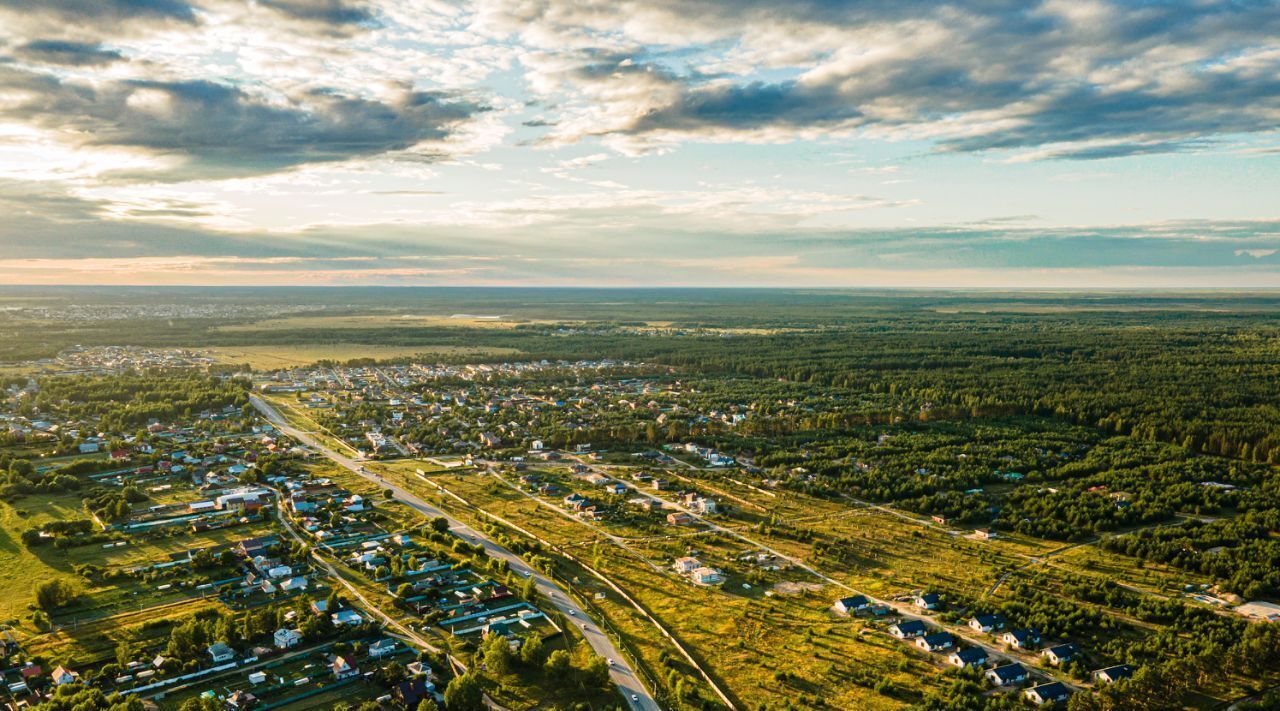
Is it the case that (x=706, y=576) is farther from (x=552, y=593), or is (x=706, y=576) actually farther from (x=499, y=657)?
(x=499, y=657)

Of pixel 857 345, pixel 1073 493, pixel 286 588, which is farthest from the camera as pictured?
pixel 857 345

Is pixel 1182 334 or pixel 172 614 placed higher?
pixel 1182 334

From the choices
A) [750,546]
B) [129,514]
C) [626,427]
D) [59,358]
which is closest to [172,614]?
[129,514]

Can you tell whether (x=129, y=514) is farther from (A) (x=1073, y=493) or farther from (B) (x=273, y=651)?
(A) (x=1073, y=493)

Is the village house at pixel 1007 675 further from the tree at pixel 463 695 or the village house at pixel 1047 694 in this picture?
the tree at pixel 463 695

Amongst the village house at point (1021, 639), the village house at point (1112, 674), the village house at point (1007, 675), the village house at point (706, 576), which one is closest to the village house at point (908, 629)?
the village house at point (1021, 639)
